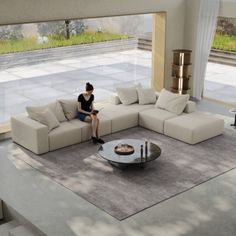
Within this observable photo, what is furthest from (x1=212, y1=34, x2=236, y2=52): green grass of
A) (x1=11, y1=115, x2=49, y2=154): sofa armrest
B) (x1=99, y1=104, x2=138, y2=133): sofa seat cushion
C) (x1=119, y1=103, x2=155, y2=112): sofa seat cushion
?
(x1=11, y1=115, x2=49, y2=154): sofa armrest

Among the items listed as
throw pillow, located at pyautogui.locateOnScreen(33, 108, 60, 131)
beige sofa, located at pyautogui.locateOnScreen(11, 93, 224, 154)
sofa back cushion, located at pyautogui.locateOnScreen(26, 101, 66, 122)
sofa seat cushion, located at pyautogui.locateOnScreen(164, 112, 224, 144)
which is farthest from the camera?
sofa seat cushion, located at pyautogui.locateOnScreen(164, 112, 224, 144)

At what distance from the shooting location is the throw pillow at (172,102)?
35.0 feet

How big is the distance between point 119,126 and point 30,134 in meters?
2.22

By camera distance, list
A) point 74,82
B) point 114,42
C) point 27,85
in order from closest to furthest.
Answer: point 27,85 < point 74,82 < point 114,42

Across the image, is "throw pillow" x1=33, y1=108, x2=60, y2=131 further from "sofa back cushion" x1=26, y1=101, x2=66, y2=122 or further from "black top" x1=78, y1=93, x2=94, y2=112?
"black top" x1=78, y1=93, x2=94, y2=112

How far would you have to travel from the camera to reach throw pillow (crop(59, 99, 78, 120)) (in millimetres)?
10188

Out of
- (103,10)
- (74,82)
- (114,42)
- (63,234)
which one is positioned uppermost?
(103,10)

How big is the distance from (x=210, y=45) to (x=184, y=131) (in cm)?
411

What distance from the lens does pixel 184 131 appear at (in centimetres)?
985

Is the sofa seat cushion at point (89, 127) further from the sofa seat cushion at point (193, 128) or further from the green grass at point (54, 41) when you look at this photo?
the green grass at point (54, 41)

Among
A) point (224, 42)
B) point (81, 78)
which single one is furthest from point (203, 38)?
point (81, 78)

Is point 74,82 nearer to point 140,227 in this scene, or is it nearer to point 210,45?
point 210,45

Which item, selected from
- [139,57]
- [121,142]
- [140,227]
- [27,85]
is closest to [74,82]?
[27,85]

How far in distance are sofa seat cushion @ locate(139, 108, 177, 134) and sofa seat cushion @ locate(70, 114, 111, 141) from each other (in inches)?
35.0
